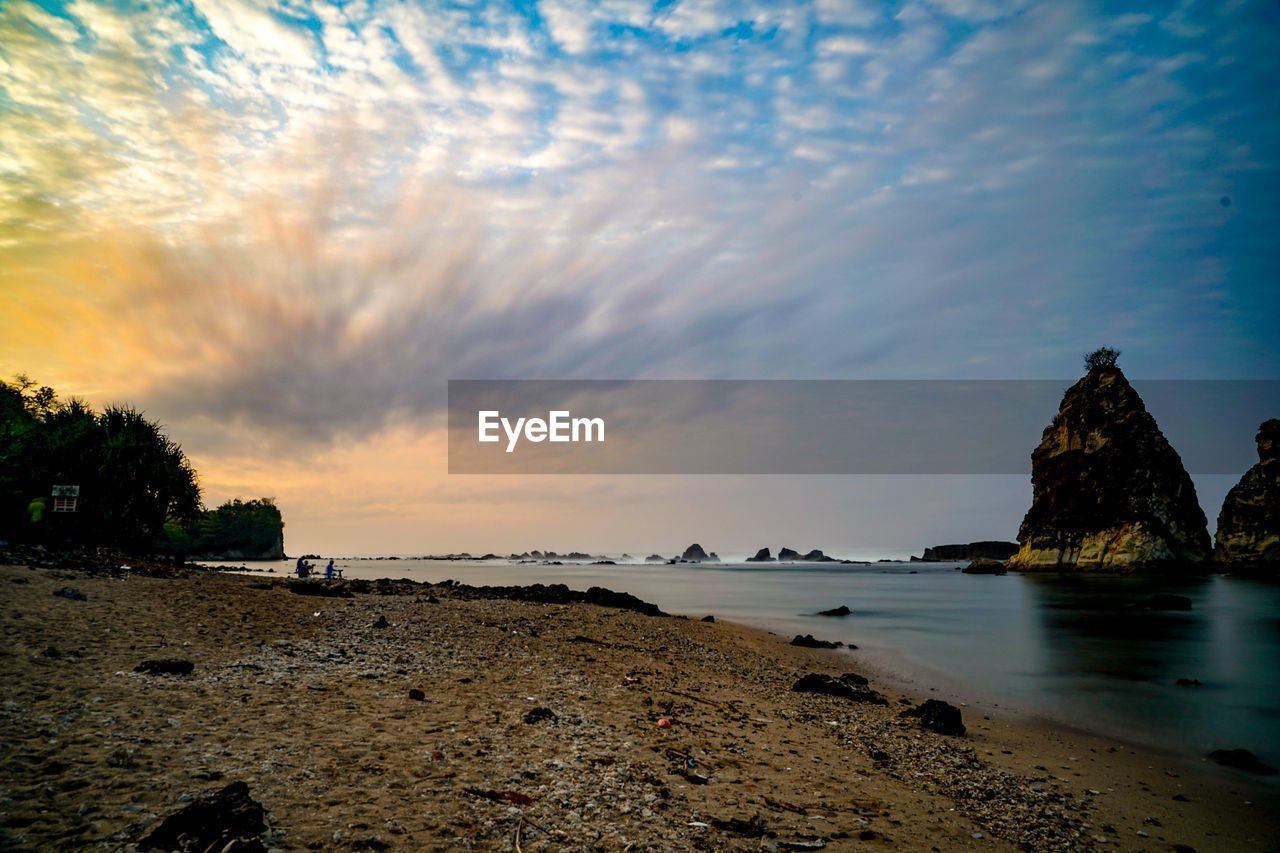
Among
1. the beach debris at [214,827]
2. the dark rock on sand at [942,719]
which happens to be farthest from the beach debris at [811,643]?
the beach debris at [214,827]

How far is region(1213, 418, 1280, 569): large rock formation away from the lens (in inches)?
2953

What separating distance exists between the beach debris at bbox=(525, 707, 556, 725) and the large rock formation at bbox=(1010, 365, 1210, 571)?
317ft

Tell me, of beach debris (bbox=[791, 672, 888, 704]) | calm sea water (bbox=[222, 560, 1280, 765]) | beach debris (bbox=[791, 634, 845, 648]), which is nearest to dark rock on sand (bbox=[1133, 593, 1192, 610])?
calm sea water (bbox=[222, 560, 1280, 765])

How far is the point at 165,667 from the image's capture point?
31.0 feet

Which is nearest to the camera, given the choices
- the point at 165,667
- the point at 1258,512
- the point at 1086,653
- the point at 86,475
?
the point at 165,667

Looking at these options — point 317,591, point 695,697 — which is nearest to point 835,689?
point 695,697

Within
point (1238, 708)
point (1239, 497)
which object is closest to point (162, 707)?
point (1238, 708)

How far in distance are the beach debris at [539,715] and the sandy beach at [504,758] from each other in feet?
0.16

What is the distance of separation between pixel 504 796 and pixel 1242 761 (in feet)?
50.3

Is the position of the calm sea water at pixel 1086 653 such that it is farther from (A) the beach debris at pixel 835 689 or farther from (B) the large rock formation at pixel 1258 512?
(B) the large rock formation at pixel 1258 512

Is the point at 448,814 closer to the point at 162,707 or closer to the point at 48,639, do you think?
the point at 162,707

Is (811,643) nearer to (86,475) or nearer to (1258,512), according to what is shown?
(86,475)

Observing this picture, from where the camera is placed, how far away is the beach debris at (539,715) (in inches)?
357

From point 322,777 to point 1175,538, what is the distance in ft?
350
